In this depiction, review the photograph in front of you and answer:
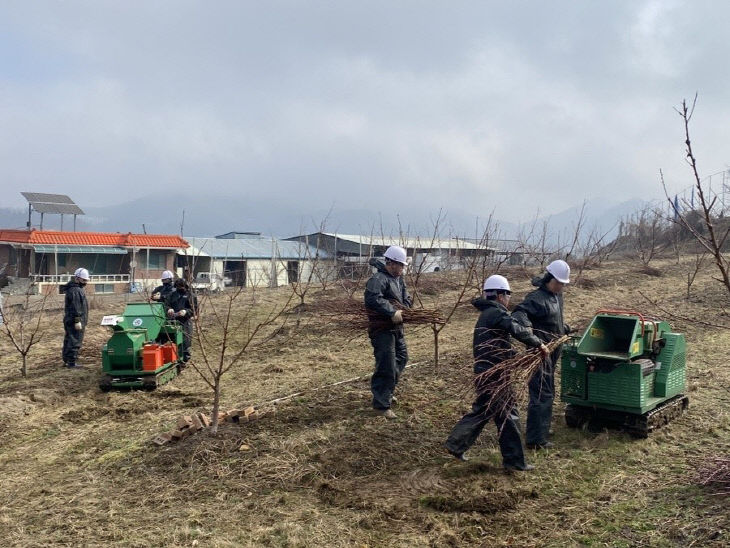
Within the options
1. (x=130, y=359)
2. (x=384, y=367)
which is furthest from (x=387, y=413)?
(x=130, y=359)

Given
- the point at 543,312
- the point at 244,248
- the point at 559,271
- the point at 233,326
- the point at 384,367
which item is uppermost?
the point at 244,248

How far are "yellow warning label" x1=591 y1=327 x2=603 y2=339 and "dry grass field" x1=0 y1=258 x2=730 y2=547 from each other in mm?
897

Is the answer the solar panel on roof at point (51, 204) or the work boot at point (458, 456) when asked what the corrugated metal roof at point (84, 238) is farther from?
the work boot at point (458, 456)

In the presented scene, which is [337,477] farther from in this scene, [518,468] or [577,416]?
[577,416]

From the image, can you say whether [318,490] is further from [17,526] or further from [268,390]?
[268,390]

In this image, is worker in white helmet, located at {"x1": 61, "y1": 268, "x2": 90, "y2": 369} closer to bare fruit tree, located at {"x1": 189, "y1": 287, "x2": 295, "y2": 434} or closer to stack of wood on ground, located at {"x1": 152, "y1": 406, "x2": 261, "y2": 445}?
bare fruit tree, located at {"x1": 189, "y1": 287, "x2": 295, "y2": 434}

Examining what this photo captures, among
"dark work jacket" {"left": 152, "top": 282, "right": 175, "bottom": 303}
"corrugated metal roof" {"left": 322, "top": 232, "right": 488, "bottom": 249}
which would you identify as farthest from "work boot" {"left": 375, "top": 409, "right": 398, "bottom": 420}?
"corrugated metal roof" {"left": 322, "top": 232, "right": 488, "bottom": 249}

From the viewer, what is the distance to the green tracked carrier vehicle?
5133 millimetres

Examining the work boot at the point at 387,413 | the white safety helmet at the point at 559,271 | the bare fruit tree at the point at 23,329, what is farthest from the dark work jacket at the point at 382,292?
the bare fruit tree at the point at 23,329

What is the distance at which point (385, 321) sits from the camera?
5.88 meters

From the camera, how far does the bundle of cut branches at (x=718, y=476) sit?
399 centimetres

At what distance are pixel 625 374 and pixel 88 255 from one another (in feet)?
94.6

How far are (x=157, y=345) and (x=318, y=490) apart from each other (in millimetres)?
4440

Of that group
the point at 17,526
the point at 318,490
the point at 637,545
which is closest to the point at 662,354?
the point at 637,545
